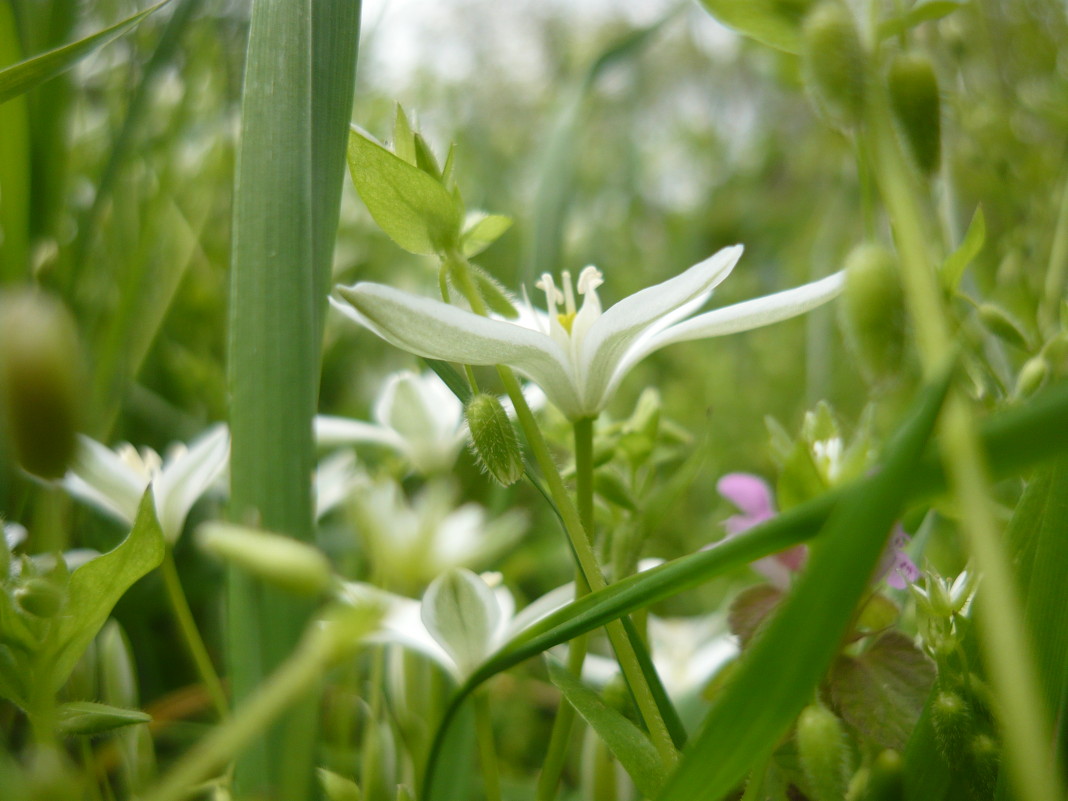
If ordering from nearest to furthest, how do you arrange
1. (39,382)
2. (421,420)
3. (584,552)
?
(39,382)
(584,552)
(421,420)

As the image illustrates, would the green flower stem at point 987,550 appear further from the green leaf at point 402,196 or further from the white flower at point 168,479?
the white flower at point 168,479

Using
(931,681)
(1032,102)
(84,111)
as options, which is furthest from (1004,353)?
(84,111)

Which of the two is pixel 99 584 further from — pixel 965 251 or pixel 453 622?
pixel 965 251

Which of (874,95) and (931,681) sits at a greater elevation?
(874,95)

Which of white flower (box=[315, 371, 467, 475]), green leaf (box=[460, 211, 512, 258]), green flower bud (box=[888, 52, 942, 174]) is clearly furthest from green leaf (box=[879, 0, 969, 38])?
Answer: white flower (box=[315, 371, 467, 475])

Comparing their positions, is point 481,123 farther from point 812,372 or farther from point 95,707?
point 95,707

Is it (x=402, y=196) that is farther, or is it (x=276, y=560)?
(x=402, y=196)

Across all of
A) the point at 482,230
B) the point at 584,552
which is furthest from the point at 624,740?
the point at 482,230
